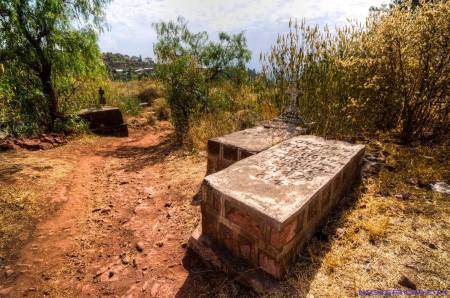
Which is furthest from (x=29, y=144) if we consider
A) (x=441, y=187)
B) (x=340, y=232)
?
(x=441, y=187)

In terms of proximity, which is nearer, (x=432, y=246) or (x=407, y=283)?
(x=407, y=283)

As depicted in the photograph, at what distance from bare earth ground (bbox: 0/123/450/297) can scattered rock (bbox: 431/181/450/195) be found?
9 cm

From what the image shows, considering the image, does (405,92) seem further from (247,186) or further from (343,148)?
(247,186)

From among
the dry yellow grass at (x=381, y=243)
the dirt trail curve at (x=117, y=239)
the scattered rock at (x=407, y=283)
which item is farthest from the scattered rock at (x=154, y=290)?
the scattered rock at (x=407, y=283)

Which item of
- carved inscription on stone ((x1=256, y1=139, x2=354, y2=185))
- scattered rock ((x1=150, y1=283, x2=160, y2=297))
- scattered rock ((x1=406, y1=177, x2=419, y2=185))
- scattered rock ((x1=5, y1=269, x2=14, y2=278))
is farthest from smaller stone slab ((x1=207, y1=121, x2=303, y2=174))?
scattered rock ((x1=5, y1=269, x2=14, y2=278))

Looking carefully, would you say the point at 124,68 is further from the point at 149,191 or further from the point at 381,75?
the point at 381,75

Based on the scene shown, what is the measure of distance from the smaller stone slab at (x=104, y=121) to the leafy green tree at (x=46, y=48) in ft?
2.93

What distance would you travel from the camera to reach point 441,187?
2922 mm

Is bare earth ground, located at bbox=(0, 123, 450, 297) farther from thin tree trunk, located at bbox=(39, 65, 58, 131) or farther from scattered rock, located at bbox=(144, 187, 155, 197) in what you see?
thin tree trunk, located at bbox=(39, 65, 58, 131)

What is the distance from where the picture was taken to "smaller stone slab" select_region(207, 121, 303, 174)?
129 inches

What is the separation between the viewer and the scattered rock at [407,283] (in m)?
1.78

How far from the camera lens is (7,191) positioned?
138 inches

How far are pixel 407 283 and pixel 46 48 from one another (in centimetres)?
819

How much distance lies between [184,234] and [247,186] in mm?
1146
